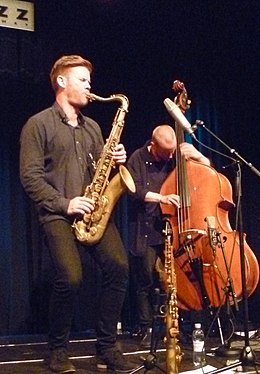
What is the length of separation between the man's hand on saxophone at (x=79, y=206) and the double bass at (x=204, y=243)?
72 cm

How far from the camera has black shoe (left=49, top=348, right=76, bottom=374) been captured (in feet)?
11.1

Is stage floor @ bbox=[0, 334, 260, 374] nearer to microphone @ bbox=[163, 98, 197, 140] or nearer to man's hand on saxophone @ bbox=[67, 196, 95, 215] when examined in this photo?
man's hand on saxophone @ bbox=[67, 196, 95, 215]

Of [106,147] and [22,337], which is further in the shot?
[22,337]

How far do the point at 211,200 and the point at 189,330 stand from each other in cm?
140

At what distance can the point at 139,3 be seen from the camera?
543 centimetres

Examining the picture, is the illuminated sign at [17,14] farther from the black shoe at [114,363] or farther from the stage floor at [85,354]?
the black shoe at [114,363]

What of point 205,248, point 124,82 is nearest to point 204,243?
point 205,248

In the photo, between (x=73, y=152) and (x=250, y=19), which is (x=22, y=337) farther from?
(x=250, y=19)

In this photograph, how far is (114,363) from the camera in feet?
11.4

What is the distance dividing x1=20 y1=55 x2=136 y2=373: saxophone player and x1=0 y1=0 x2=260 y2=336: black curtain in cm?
147

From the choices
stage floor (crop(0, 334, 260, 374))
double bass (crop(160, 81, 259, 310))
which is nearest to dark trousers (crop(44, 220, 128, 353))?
stage floor (crop(0, 334, 260, 374))

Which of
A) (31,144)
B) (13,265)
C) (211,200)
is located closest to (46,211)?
(31,144)

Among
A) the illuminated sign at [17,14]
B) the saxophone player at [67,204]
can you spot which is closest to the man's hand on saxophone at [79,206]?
the saxophone player at [67,204]

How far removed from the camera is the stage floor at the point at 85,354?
3.58 metres
